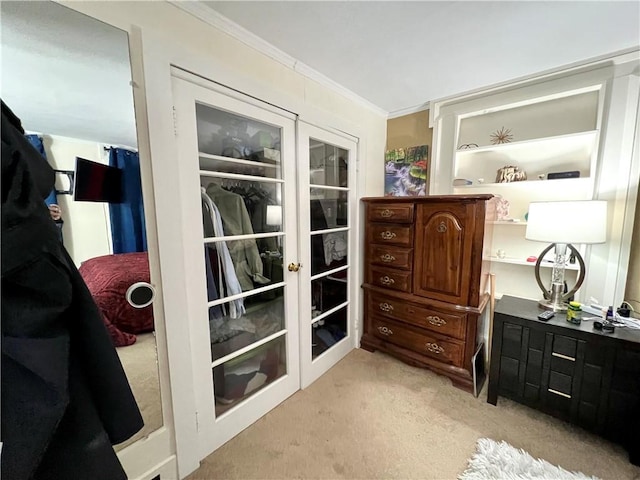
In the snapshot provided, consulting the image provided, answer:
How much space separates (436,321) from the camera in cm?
212

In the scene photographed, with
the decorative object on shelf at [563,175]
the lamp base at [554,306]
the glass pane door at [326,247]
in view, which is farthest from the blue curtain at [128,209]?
the decorative object on shelf at [563,175]

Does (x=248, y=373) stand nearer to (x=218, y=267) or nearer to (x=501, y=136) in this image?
(x=218, y=267)

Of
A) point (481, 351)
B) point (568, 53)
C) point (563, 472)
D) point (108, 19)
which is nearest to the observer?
point (108, 19)

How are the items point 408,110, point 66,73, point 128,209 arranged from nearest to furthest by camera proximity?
point 66,73
point 128,209
point 408,110

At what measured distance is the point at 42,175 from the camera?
0.70 m

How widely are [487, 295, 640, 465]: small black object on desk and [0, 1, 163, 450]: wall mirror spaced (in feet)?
6.93

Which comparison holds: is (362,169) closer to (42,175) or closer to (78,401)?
(42,175)

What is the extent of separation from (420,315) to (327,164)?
145 cm

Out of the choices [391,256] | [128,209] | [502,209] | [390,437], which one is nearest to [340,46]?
[128,209]

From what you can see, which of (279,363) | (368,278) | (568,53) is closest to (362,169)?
(368,278)

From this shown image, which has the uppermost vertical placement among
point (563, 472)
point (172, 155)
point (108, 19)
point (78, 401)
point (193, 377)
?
point (108, 19)

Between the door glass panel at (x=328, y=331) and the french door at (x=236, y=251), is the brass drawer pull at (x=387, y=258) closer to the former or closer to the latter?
the door glass panel at (x=328, y=331)

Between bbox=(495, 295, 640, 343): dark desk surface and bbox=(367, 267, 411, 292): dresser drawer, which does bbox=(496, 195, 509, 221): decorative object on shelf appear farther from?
bbox=(367, 267, 411, 292): dresser drawer

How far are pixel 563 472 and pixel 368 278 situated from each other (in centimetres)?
163
